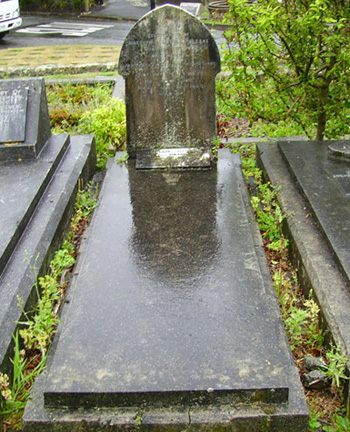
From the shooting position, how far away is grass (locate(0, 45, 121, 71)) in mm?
10555

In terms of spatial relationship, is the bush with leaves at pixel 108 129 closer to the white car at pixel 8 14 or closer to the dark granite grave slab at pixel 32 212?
the dark granite grave slab at pixel 32 212

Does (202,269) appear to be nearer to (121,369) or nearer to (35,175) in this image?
(121,369)

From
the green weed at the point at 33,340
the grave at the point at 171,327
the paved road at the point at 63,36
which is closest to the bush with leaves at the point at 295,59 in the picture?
the grave at the point at 171,327

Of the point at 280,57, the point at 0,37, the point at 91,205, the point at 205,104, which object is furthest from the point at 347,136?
the point at 0,37

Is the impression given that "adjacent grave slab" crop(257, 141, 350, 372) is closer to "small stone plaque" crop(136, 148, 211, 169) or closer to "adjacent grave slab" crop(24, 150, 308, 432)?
"adjacent grave slab" crop(24, 150, 308, 432)

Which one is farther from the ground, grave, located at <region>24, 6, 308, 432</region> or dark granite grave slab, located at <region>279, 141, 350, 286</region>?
dark granite grave slab, located at <region>279, 141, 350, 286</region>

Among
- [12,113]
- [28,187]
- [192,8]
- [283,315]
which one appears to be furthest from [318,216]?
[192,8]

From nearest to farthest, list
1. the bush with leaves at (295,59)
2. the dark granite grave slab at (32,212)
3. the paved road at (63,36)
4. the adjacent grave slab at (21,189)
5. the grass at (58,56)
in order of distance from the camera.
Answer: the dark granite grave slab at (32,212) → the adjacent grave slab at (21,189) → the bush with leaves at (295,59) → the grass at (58,56) → the paved road at (63,36)

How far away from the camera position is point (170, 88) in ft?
15.8

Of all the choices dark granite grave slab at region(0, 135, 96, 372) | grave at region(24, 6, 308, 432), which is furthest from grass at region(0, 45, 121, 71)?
grave at region(24, 6, 308, 432)

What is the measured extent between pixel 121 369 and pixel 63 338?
41 centimetres

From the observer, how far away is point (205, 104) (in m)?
4.89

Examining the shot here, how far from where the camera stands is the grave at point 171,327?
2.30 m

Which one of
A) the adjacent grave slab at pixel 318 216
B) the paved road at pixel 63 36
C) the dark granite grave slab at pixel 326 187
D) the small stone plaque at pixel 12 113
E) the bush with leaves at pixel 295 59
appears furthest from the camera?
the paved road at pixel 63 36
